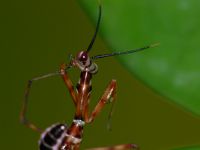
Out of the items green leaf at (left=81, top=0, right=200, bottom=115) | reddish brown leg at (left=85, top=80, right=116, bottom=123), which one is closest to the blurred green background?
reddish brown leg at (left=85, top=80, right=116, bottom=123)

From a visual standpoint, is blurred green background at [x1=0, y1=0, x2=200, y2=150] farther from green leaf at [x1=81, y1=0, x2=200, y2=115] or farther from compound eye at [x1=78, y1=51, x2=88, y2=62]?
green leaf at [x1=81, y1=0, x2=200, y2=115]

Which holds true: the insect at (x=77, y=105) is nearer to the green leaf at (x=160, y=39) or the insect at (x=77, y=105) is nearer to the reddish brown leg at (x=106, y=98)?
the reddish brown leg at (x=106, y=98)

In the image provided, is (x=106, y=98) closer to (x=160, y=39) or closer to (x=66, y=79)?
(x=66, y=79)

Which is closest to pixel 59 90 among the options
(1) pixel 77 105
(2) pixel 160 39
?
(1) pixel 77 105

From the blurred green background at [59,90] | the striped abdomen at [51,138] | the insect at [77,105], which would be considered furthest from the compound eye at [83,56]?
the blurred green background at [59,90]

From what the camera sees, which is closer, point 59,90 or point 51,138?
point 51,138

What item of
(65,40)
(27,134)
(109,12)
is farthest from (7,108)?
(109,12)
